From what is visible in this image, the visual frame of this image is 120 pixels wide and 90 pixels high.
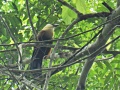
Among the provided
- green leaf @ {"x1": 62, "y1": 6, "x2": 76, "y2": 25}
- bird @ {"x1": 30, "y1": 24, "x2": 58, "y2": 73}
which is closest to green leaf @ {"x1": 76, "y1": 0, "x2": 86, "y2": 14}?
green leaf @ {"x1": 62, "y1": 6, "x2": 76, "y2": 25}

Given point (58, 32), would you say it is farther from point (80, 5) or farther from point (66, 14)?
point (80, 5)

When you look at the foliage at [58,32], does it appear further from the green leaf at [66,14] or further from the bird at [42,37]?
the green leaf at [66,14]

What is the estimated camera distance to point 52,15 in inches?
126

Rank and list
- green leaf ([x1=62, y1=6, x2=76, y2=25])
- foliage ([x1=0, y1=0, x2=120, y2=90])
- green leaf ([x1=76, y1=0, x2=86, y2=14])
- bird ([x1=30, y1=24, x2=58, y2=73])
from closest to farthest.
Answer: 1. green leaf ([x1=76, y1=0, x2=86, y2=14])
2. green leaf ([x1=62, y1=6, x2=76, y2=25])
3. foliage ([x1=0, y1=0, x2=120, y2=90])
4. bird ([x1=30, y1=24, x2=58, y2=73])

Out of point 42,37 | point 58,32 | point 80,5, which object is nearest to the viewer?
point 80,5

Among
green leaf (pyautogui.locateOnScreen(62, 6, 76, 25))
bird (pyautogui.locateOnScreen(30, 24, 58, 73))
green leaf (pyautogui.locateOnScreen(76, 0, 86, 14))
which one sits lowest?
green leaf (pyautogui.locateOnScreen(76, 0, 86, 14))

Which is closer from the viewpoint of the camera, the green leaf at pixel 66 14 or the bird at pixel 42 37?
the green leaf at pixel 66 14

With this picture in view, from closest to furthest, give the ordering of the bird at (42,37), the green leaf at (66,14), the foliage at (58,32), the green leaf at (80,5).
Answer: the green leaf at (80,5) < the green leaf at (66,14) < the foliage at (58,32) < the bird at (42,37)

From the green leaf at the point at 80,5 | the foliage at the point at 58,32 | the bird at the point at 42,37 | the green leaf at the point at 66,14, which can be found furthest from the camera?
the bird at the point at 42,37

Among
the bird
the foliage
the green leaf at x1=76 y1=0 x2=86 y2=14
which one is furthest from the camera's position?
the bird

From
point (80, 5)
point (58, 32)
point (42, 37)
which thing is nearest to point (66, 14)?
point (80, 5)

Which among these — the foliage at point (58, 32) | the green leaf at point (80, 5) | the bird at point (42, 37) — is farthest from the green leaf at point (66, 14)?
the bird at point (42, 37)

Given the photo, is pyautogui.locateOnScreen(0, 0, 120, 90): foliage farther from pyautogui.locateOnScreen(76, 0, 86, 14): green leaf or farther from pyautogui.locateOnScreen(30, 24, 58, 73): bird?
pyautogui.locateOnScreen(76, 0, 86, 14): green leaf

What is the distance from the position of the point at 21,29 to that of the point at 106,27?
138cm
